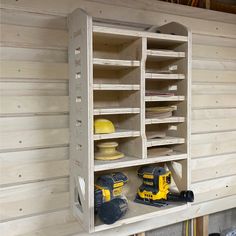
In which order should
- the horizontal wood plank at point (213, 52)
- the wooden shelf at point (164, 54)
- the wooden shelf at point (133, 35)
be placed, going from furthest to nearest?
the horizontal wood plank at point (213, 52) < the wooden shelf at point (164, 54) < the wooden shelf at point (133, 35)

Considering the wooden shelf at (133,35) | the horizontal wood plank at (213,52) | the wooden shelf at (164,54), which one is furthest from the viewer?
the horizontal wood plank at (213,52)

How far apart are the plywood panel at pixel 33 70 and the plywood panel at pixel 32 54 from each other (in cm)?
2

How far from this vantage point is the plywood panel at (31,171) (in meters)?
1.17

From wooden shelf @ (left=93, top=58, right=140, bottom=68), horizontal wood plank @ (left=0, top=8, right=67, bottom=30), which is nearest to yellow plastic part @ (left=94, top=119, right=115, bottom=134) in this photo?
wooden shelf @ (left=93, top=58, right=140, bottom=68)

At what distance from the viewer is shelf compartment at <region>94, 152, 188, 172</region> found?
112 centimetres

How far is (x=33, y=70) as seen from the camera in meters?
1.21

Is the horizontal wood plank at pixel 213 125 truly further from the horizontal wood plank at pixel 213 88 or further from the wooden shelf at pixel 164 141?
the wooden shelf at pixel 164 141

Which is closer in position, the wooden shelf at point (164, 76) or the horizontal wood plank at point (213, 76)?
the wooden shelf at point (164, 76)

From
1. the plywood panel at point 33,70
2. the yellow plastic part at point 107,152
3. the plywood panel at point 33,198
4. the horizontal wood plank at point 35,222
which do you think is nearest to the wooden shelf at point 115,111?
the yellow plastic part at point 107,152

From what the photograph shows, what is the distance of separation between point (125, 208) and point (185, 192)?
0.29 metres

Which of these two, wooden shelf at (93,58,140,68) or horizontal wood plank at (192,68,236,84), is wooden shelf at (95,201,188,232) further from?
horizontal wood plank at (192,68,236,84)

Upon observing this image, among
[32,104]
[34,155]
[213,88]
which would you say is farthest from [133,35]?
[213,88]

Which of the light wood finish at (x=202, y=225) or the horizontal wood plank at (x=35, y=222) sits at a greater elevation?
the horizontal wood plank at (x=35, y=222)

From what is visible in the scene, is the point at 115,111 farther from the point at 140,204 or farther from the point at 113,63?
the point at 140,204
